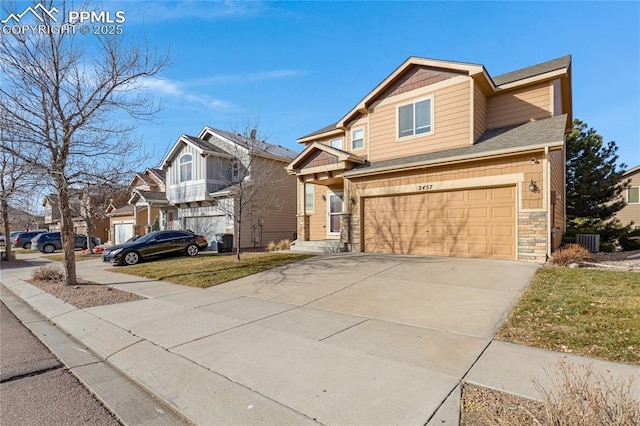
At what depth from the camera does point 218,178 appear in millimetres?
22297

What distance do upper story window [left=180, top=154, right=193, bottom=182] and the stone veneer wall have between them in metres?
19.5

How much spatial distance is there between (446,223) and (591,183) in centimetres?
1099

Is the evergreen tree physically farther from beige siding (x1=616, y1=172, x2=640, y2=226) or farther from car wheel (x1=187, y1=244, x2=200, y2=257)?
car wheel (x1=187, y1=244, x2=200, y2=257)

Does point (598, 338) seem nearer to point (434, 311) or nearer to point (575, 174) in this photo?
point (434, 311)

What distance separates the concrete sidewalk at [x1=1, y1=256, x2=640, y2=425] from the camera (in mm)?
3322

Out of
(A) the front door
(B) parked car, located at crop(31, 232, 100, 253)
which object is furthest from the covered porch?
(B) parked car, located at crop(31, 232, 100, 253)

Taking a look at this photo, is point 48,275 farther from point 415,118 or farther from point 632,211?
point 632,211

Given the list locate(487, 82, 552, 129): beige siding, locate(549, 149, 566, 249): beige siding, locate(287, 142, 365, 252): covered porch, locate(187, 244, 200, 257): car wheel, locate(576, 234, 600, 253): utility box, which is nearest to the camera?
locate(549, 149, 566, 249): beige siding

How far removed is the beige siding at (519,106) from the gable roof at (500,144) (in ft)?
1.56

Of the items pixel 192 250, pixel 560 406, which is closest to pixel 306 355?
pixel 560 406

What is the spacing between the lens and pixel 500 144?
1114cm

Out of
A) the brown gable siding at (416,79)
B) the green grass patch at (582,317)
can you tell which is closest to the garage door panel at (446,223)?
the green grass patch at (582,317)

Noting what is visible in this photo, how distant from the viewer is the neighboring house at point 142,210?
81.7 feet

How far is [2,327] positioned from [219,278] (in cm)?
477
